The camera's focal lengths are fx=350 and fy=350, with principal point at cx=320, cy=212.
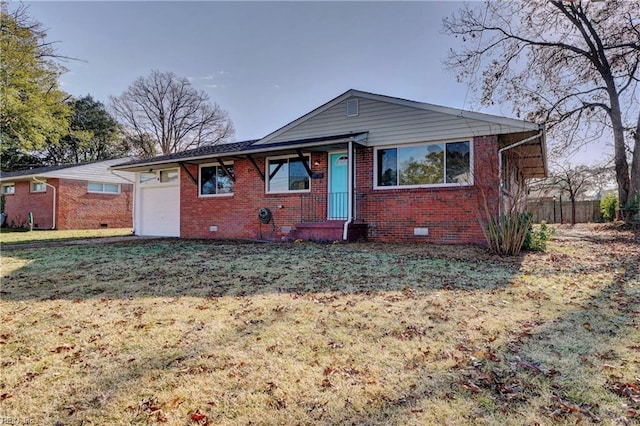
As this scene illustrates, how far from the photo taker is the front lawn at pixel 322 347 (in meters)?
2.04

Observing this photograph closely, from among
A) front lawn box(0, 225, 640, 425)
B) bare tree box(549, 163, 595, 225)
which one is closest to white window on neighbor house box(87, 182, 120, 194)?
front lawn box(0, 225, 640, 425)

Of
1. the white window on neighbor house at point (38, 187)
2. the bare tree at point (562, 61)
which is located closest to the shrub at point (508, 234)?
the bare tree at point (562, 61)

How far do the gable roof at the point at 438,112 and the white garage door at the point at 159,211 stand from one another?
5.19 metres

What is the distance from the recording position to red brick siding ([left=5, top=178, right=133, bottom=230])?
1831 centimetres

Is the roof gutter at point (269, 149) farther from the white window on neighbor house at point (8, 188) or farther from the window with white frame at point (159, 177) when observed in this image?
the white window on neighbor house at point (8, 188)

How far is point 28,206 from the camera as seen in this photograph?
19.8 metres

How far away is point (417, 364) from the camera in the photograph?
2.53 metres

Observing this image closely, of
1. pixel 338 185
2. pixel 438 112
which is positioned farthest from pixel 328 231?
pixel 438 112

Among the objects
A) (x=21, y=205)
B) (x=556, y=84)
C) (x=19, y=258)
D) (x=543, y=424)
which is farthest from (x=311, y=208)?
(x=21, y=205)

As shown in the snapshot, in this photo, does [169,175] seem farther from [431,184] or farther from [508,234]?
[508,234]

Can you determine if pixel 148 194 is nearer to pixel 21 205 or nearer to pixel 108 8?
pixel 108 8

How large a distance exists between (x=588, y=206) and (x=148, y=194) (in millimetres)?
25335

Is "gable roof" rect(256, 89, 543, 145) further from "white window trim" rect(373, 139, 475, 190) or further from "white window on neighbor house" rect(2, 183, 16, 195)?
"white window on neighbor house" rect(2, 183, 16, 195)

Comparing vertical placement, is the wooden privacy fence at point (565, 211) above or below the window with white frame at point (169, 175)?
below
